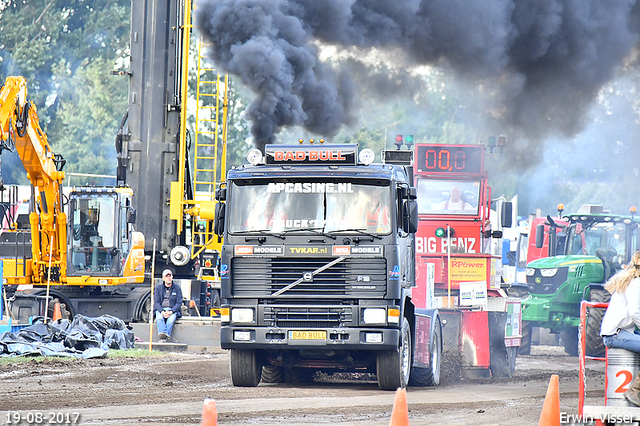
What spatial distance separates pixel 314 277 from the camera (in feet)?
38.9

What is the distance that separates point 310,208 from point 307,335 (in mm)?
1546

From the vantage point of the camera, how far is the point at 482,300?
15750 millimetres

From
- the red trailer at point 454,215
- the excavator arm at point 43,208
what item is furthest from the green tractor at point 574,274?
the excavator arm at point 43,208

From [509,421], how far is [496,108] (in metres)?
13.6

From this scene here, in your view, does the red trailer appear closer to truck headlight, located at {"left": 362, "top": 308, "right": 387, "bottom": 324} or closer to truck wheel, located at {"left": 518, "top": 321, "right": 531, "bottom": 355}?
truck wheel, located at {"left": 518, "top": 321, "right": 531, "bottom": 355}

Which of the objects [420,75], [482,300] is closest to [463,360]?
[482,300]

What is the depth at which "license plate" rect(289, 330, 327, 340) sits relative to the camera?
464 inches

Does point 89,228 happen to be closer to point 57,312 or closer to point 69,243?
point 69,243

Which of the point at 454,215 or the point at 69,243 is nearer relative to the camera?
the point at 454,215

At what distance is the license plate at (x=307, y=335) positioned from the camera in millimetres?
11797

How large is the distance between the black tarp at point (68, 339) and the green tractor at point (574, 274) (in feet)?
26.7

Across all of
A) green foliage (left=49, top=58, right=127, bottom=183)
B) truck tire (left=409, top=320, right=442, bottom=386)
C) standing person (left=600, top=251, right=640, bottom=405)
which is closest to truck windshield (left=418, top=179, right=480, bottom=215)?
truck tire (left=409, top=320, right=442, bottom=386)

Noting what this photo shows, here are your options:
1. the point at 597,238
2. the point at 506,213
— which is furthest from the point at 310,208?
Answer: the point at 597,238

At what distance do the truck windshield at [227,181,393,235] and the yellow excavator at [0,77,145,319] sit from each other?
9.54 metres
